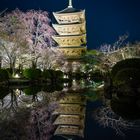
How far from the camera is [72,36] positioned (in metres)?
52.4

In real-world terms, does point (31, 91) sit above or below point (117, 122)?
above

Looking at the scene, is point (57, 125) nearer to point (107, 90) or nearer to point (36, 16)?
point (107, 90)

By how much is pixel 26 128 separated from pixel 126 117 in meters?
3.60

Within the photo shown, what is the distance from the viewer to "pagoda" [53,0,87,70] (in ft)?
172

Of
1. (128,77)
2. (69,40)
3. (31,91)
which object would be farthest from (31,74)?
(69,40)

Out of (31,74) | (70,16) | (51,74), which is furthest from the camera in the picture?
(70,16)

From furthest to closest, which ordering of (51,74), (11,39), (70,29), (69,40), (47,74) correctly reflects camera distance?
1. (70,29)
2. (69,40)
3. (51,74)
4. (47,74)
5. (11,39)

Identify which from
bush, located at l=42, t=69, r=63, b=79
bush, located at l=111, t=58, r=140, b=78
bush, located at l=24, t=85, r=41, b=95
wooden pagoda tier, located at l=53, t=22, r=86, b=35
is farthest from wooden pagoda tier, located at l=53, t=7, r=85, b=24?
bush, located at l=111, t=58, r=140, b=78

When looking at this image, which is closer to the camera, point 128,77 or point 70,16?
point 128,77

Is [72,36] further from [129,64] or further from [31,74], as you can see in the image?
[129,64]

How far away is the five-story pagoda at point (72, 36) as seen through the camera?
52562mm

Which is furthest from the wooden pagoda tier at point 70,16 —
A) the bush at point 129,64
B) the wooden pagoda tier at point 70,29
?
the bush at point 129,64

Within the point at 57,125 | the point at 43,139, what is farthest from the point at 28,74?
the point at 43,139

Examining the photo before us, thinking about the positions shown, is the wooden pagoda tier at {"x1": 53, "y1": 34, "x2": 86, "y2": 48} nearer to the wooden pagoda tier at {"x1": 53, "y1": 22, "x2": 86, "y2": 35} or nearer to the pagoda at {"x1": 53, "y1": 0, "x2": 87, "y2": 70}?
the pagoda at {"x1": 53, "y1": 0, "x2": 87, "y2": 70}
